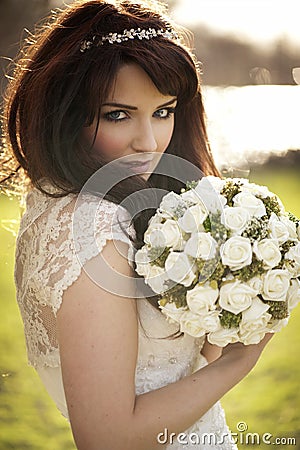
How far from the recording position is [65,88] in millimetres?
2410

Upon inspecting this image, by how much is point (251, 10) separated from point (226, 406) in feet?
15.4

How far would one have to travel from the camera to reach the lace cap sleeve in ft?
6.91

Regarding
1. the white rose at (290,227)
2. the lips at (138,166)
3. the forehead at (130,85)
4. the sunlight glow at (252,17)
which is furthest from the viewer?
the sunlight glow at (252,17)

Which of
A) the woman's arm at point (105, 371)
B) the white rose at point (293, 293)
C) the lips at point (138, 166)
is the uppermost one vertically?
the lips at point (138, 166)

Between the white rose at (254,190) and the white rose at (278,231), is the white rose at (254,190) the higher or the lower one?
the higher one

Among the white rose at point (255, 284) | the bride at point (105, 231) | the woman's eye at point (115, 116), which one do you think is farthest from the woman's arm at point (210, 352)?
the woman's eye at point (115, 116)

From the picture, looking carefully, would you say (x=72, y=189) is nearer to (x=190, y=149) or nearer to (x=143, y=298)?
(x=143, y=298)

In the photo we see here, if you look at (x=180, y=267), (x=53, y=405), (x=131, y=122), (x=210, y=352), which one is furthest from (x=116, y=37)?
(x=53, y=405)

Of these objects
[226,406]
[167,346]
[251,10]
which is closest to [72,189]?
[167,346]

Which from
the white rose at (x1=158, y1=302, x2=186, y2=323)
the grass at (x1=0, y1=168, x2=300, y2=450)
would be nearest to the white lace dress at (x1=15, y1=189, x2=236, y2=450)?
the white rose at (x1=158, y1=302, x2=186, y2=323)

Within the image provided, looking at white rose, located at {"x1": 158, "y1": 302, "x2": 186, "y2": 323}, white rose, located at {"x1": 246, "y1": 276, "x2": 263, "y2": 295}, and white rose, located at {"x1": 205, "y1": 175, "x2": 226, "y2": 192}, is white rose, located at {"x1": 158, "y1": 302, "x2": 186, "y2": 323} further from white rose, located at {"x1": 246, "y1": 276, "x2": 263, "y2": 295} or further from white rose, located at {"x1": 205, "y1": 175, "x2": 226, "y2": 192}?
white rose, located at {"x1": 205, "y1": 175, "x2": 226, "y2": 192}

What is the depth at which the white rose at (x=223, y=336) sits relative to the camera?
2127 mm

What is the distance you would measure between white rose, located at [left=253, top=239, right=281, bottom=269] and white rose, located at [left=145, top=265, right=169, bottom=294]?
0.27m

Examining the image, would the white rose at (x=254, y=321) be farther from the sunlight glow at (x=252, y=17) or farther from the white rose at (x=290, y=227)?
the sunlight glow at (x=252, y=17)
